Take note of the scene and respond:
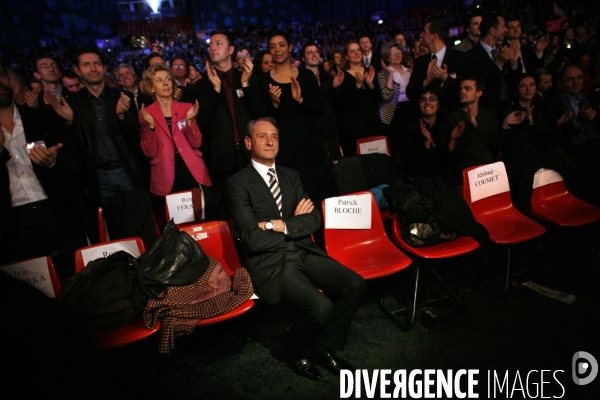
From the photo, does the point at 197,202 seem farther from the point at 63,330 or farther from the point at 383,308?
the point at 63,330

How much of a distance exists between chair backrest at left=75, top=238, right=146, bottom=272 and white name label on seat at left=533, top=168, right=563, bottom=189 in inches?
143

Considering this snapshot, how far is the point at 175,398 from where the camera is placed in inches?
85.9

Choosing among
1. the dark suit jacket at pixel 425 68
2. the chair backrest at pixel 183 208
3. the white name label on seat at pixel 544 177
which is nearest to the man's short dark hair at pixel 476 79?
the dark suit jacket at pixel 425 68

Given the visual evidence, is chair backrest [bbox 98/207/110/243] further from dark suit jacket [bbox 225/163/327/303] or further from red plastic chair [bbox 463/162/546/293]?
red plastic chair [bbox 463/162/546/293]

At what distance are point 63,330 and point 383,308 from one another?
2329 mm

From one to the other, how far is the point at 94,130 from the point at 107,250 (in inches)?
47.9

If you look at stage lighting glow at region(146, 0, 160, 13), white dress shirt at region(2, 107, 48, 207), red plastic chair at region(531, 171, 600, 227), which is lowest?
red plastic chair at region(531, 171, 600, 227)

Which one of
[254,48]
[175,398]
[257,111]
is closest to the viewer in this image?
[175,398]

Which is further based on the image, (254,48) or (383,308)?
(254,48)

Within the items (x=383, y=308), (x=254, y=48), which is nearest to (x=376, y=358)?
(x=383, y=308)

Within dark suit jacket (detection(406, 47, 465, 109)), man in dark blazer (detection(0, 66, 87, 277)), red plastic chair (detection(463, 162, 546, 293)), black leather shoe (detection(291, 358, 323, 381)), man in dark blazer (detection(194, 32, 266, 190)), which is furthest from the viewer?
dark suit jacket (detection(406, 47, 465, 109))

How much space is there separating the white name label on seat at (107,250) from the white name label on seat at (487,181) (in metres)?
2.82

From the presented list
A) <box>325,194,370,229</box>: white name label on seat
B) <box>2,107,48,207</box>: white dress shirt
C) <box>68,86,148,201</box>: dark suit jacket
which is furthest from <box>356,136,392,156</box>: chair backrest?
<box>2,107,48,207</box>: white dress shirt

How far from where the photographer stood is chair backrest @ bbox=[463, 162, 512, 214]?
3174 mm
